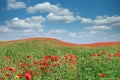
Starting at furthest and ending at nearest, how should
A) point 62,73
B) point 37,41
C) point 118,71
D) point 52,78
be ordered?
point 37,41 → point 118,71 → point 62,73 → point 52,78

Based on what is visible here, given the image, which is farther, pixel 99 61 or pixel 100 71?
pixel 99 61

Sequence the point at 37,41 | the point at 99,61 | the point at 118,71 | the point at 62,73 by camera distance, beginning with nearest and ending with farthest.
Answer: the point at 62,73, the point at 118,71, the point at 99,61, the point at 37,41

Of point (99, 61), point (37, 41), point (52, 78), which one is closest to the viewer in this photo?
point (52, 78)

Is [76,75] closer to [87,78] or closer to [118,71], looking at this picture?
[87,78]

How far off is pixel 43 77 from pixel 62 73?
2.19ft

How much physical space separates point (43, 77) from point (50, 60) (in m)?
0.91

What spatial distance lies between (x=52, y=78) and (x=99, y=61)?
343cm

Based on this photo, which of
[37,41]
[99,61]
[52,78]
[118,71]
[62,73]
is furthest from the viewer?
[37,41]

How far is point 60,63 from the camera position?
10523mm

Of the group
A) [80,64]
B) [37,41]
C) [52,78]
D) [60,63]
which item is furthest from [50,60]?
[37,41]

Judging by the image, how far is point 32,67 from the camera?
1067cm

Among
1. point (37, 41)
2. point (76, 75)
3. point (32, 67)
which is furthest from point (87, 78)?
point (37, 41)

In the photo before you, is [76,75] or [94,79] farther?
[76,75]

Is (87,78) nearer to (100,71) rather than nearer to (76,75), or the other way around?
(76,75)
